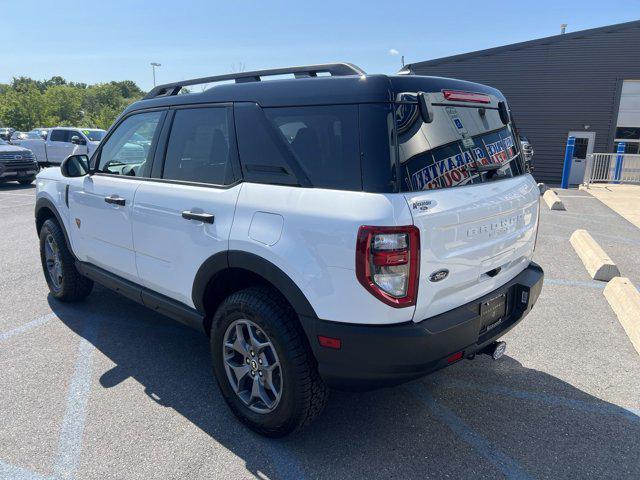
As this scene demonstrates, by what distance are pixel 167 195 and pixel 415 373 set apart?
1876 mm

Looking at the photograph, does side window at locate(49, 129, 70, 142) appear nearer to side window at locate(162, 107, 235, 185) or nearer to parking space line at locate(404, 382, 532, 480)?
side window at locate(162, 107, 235, 185)

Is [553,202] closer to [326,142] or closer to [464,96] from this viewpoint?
[464,96]

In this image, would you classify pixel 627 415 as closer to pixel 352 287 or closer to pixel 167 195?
pixel 352 287

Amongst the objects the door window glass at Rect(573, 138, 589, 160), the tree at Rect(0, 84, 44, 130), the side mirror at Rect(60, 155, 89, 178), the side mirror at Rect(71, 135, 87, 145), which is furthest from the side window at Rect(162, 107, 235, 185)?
the tree at Rect(0, 84, 44, 130)

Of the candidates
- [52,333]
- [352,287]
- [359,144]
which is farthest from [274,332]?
[52,333]

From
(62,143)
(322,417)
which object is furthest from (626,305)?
(62,143)

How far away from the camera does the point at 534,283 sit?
116 inches

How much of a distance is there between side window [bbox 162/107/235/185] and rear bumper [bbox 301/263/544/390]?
3.65 feet

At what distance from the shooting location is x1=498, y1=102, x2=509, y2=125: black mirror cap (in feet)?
9.74

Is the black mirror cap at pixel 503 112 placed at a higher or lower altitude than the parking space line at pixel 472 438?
higher

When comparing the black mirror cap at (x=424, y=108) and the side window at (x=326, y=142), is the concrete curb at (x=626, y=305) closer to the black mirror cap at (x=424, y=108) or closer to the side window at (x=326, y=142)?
the black mirror cap at (x=424, y=108)

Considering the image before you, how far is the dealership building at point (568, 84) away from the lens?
17703 millimetres

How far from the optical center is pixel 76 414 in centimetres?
292

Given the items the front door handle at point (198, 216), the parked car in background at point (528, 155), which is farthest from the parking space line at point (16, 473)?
the parked car in background at point (528, 155)
